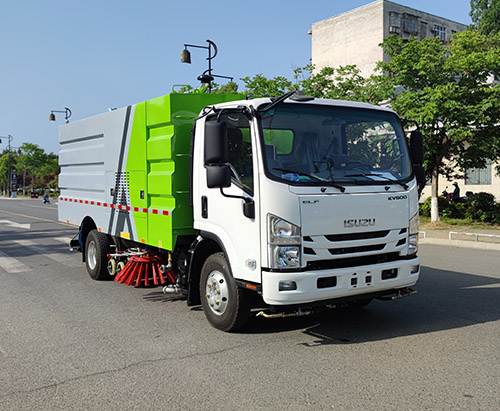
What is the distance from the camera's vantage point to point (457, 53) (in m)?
17.8

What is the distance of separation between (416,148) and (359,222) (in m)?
1.41

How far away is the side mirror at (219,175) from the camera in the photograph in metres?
4.95

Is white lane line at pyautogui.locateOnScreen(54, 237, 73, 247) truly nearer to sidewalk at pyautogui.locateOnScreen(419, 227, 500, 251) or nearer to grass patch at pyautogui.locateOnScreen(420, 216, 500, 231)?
sidewalk at pyautogui.locateOnScreen(419, 227, 500, 251)

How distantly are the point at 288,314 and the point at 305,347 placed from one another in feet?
1.32

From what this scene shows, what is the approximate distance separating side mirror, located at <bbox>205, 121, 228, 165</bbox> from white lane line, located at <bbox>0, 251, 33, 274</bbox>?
633cm

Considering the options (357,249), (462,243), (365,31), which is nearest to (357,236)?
(357,249)

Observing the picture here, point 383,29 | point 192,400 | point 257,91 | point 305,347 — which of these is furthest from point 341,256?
point 383,29

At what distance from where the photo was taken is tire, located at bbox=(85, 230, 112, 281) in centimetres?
834

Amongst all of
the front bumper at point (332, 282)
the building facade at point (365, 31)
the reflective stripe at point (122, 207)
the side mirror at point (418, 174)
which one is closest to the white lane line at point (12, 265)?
the reflective stripe at point (122, 207)

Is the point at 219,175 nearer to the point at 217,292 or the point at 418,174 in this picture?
the point at 217,292

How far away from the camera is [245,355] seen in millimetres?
4742

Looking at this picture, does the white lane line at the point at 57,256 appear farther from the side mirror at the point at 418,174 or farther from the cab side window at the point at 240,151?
the side mirror at the point at 418,174

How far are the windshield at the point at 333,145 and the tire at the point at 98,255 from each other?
177 inches

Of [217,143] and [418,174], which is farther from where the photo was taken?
[418,174]
